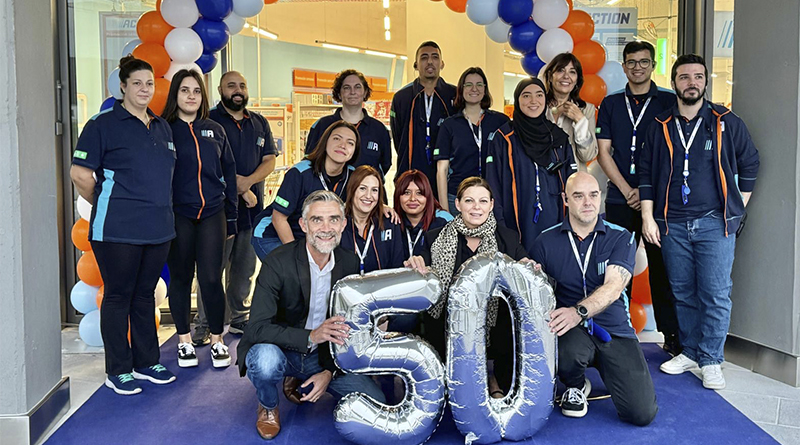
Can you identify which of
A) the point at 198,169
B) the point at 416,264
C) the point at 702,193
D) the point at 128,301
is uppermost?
the point at 198,169

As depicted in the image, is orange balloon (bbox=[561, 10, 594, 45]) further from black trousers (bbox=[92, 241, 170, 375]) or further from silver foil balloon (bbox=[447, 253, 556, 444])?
black trousers (bbox=[92, 241, 170, 375])

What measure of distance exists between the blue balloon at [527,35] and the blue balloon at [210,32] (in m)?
1.78

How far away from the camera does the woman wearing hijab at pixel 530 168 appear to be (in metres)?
3.63

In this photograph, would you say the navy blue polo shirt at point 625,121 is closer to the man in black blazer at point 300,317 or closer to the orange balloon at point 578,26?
the orange balloon at point 578,26

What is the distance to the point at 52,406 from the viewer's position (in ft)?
9.87

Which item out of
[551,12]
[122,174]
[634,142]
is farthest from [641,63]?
[122,174]

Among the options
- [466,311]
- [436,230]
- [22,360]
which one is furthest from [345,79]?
[22,360]

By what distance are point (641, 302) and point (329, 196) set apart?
7.54 feet

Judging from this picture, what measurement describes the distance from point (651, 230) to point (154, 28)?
9.71 feet

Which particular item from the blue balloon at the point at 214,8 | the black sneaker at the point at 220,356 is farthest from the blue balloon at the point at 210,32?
the black sneaker at the point at 220,356

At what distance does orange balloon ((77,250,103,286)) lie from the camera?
398 centimetres

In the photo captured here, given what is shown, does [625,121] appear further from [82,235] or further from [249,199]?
[82,235]

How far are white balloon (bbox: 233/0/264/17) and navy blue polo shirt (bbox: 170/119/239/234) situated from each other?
908 millimetres

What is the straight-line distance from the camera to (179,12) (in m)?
4.08
